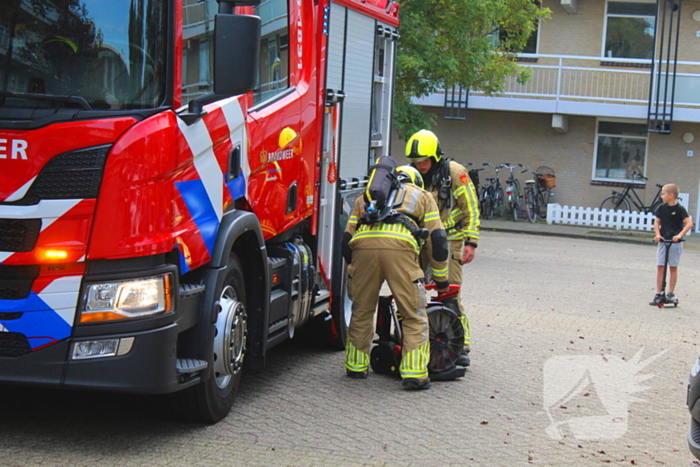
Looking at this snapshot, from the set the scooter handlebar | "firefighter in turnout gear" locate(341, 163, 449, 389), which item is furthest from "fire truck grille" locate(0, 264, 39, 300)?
the scooter handlebar

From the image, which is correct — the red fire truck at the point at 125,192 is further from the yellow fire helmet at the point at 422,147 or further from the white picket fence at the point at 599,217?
the white picket fence at the point at 599,217

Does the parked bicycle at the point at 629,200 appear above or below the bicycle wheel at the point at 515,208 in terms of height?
above

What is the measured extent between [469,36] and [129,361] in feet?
48.4

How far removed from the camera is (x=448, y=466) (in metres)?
5.00

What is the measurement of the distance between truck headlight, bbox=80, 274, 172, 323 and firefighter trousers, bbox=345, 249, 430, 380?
7.44 ft

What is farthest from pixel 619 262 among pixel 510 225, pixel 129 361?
pixel 129 361

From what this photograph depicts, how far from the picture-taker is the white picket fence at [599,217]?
78.6 ft

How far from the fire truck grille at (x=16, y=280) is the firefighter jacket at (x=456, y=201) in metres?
3.79

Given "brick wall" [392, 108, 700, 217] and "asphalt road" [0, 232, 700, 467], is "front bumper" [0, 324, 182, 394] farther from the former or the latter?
"brick wall" [392, 108, 700, 217]

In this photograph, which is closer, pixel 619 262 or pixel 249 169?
pixel 249 169

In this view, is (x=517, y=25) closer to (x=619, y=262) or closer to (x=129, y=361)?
(x=619, y=262)

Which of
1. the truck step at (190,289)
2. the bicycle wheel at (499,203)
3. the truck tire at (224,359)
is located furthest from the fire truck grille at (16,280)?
the bicycle wheel at (499,203)

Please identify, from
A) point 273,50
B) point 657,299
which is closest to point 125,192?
point 273,50

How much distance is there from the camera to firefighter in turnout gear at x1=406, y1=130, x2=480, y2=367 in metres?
7.34
